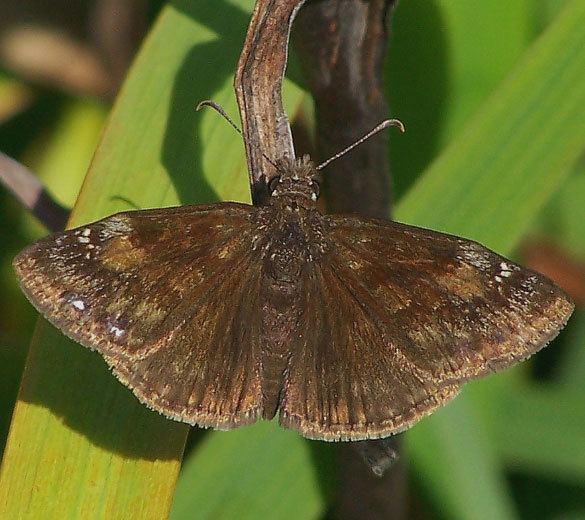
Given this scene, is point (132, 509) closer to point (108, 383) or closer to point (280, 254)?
point (108, 383)

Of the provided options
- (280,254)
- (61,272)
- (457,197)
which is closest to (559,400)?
(457,197)

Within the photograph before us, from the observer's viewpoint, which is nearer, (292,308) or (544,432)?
(292,308)

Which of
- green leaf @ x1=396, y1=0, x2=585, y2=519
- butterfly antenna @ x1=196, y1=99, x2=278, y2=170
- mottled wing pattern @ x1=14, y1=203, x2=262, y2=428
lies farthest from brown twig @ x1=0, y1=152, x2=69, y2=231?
green leaf @ x1=396, y1=0, x2=585, y2=519

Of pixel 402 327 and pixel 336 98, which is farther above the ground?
pixel 336 98

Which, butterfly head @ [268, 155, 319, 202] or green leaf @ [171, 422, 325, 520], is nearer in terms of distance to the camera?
butterfly head @ [268, 155, 319, 202]

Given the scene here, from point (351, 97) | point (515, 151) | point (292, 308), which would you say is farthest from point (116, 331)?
point (515, 151)

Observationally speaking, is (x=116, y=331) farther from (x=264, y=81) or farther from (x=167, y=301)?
(x=264, y=81)

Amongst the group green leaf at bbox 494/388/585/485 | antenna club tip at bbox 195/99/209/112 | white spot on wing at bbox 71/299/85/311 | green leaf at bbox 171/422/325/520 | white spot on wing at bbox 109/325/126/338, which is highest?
antenna club tip at bbox 195/99/209/112

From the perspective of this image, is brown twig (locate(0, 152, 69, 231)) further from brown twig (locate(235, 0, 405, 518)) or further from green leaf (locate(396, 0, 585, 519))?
green leaf (locate(396, 0, 585, 519))
